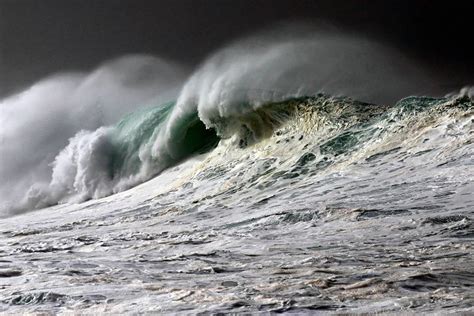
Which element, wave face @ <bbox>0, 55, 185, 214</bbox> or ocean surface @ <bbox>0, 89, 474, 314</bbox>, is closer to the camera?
ocean surface @ <bbox>0, 89, 474, 314</bbox>

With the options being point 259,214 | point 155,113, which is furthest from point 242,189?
point 155,113

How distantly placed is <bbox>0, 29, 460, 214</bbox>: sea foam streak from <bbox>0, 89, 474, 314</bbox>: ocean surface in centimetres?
4

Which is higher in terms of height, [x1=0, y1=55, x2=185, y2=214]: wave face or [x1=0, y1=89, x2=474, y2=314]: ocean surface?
[x1=0, y1=55, x2=185, y2=214]: wave face

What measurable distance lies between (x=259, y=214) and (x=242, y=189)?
92 cm

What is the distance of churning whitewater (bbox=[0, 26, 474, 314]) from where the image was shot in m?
1.92

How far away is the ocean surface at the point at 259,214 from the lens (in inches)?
72.5

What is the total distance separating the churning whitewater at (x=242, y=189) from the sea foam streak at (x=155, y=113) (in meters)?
0.02

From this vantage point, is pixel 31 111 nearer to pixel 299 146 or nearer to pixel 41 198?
pixel 41 198

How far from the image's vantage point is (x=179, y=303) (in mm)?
1748

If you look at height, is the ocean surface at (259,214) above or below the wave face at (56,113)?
below

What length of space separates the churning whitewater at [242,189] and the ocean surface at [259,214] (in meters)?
0.02

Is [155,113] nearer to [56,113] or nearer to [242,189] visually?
[56,113]

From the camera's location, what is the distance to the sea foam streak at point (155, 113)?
6.35m

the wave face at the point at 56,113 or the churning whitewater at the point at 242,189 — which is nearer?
the churning whitewater at the point at 242,189
